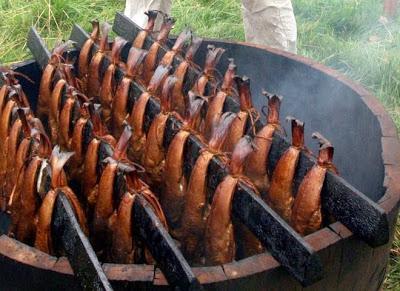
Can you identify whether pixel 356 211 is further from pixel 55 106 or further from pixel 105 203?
pixel 55 106

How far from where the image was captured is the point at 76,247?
1886 mm

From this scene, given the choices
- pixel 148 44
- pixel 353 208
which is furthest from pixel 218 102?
pixel 353 208

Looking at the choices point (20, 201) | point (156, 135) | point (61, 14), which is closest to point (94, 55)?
point (156, 135)

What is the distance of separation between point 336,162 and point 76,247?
1.64m

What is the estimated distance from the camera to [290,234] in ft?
6.22

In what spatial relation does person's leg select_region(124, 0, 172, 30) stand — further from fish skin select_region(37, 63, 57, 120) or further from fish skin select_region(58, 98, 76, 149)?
fish skin select_region(58, 98, 76, 149)

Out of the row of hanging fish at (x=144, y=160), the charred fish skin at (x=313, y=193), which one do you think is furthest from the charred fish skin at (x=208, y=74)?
the charred fish skin at (x=313, y=193)

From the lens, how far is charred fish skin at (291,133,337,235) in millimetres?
2135

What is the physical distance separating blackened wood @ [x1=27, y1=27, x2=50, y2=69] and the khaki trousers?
1.07 meters

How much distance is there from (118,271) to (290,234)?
0.55 meters

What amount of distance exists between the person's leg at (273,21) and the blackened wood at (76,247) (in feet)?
8.51

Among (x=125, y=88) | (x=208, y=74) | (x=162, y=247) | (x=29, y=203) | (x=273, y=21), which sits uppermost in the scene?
(x=273, y=21)

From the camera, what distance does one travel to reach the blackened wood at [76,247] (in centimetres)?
175

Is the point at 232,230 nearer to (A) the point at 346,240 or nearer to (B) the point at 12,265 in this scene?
(A) the point at 346,240
